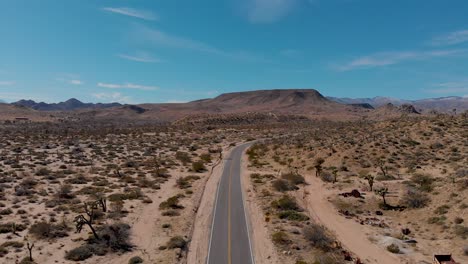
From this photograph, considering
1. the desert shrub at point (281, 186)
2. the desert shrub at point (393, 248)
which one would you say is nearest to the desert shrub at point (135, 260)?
the desert shrub at point (393, 248)

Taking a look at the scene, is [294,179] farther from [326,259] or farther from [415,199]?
[326,259]

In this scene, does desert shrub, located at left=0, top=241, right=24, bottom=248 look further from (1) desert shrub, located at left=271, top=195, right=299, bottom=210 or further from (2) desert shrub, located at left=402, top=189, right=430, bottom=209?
(2) desert shrub, located at left=402, top=189, right=430, bottom=209

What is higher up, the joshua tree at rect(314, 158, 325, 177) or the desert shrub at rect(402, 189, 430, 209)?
the joshua tree at rect(314, 158, 325, 177)

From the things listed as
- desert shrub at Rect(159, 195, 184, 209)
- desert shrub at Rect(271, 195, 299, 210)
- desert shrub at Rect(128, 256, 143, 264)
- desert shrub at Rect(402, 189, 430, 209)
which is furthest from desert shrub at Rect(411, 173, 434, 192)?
desert shrub at Rect(128, 256, 143, 264)

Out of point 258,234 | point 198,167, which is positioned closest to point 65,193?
point 258,234

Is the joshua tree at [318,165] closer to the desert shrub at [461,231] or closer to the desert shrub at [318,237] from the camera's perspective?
the desert shrub at [318,237]

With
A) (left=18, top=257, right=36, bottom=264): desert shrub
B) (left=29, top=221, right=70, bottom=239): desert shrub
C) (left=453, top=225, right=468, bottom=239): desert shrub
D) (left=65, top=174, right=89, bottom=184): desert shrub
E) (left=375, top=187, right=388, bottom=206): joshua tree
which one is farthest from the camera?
(left=65, top=174, right=89, bottom=184): desert shrub

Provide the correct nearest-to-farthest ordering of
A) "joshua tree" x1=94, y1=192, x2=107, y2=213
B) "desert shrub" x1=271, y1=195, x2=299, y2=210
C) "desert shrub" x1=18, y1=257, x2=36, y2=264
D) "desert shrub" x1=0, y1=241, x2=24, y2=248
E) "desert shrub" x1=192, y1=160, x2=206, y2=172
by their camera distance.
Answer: "desert shrub" x1=18, y1=257, x2=36, y2=264 → "desert shrub" x1=0, y1=241, x2=24, y2=248 → "joshua tree" x1=94, y1=192, x2=107, y2=213 → "desert shrub" x1=271, y1=195, x2=299, y2=210 → "desert shrub" x1=192, y1=160, x2=206, y2=172
